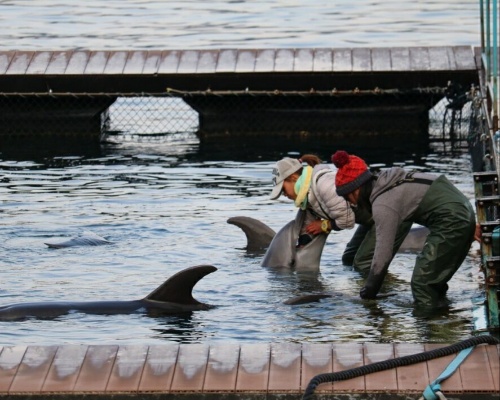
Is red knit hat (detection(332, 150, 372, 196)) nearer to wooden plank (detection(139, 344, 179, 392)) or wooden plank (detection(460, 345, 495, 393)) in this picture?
wooden plank (detection(460, 345, 495, 393))

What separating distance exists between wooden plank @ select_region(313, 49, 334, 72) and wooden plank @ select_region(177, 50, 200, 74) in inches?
68.7

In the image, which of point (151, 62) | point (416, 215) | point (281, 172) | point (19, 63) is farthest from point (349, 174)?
point (19, 63)

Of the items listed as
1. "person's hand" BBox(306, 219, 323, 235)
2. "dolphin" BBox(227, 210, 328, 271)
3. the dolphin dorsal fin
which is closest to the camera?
the dolphin dorsal fin

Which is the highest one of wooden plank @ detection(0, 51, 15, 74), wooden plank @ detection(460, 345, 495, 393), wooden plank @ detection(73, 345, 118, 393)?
wooden plank @ detection(0, 51, 15, 74)

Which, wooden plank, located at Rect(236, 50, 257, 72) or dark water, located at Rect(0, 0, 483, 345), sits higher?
wooden plank, located at Rect(236, 50, 257, 72)

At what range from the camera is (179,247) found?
1301 cm

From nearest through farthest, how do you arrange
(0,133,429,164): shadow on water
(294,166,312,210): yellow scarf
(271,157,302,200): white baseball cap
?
(271,157,302,200): white baseball cap → (294,166,312,210): yellow scarf → (0,133,429,164): shadow on water

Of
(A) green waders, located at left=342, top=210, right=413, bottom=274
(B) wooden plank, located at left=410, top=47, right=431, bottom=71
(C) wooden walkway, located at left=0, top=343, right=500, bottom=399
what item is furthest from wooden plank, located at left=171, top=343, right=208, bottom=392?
(B) wooden plank, located at left=410, top=47, right=431, bottom=71

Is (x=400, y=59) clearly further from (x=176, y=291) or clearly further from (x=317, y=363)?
(x=317, y=363)

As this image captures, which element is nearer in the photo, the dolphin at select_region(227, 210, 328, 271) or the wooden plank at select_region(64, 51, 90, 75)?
the dolphin at select_region(227, 210, 328, 271)

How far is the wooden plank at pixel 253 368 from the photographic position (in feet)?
23.3

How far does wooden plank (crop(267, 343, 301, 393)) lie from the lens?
707 centimetres

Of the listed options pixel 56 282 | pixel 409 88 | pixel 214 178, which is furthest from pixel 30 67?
pixel 56 282

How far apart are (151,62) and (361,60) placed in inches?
121
